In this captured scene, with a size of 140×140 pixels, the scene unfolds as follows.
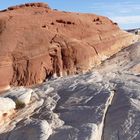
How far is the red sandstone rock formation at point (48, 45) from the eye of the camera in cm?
1870

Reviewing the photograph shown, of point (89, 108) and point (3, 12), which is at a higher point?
point (3, 12)

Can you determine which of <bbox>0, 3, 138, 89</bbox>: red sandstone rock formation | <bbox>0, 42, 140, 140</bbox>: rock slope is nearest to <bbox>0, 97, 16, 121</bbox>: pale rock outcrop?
<bbox>0, 42, 140, 140</bbox>: rock slope

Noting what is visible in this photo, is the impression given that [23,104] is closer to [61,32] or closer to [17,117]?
[17,117]

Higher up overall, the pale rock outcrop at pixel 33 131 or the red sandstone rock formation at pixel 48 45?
the red sandstone rock formation at pixel 48 45

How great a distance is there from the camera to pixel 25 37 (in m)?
19.2

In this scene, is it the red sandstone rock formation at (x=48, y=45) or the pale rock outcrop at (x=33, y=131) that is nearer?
the pale rock outcrop at (x=33, y=131)

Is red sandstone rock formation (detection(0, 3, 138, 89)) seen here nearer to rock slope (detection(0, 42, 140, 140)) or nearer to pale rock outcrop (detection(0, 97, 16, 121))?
rock slope (detection(0, 42, 140, 140))

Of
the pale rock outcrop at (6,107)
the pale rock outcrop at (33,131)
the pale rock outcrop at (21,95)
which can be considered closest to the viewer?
the pale rock outcrop at (33,131)

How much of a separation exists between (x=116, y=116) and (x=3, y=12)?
31.6ft

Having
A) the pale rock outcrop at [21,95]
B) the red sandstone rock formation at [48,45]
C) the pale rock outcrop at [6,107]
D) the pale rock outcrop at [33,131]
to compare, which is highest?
the red sandstone rock formation at [48,45]

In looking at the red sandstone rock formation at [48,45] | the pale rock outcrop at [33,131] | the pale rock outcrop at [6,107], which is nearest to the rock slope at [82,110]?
the pale rock outcrop at [33,131]

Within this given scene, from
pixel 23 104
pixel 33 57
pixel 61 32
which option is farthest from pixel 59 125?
pixel 61 32

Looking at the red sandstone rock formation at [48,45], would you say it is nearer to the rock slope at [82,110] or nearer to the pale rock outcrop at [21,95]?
the rock slope at [82,110]

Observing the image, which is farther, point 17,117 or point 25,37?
point 25,37
